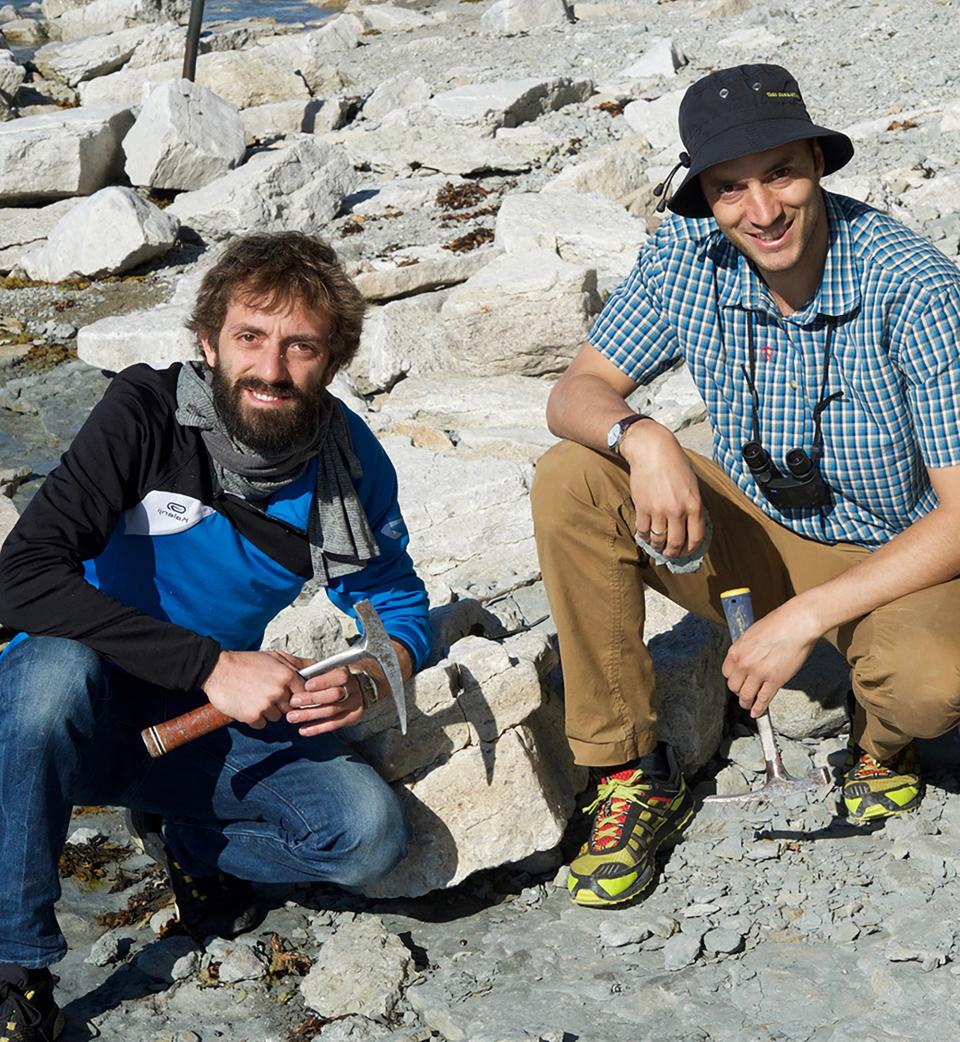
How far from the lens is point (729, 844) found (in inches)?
146

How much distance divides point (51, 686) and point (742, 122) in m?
2.14

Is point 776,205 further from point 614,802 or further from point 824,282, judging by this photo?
point 614,802

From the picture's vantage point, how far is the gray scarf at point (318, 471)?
10.9ft

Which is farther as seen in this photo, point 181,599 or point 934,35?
point 934,35

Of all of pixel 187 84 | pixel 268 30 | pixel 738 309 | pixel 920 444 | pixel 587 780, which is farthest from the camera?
pixel 268 30

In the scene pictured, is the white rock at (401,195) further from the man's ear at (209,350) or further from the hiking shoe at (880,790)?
the hiking shoe at (880,790)

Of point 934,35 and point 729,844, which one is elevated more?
point 934,35

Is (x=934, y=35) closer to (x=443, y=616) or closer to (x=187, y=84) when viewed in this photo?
(x=187, y=84)

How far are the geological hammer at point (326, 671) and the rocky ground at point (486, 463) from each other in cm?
27

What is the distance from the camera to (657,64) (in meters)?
13.1

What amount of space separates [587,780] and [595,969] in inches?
29.9

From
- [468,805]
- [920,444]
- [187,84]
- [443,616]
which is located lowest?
[468,805]

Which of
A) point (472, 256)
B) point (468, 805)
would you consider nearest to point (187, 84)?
point (472, 256)

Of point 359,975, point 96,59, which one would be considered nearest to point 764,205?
point 359,975
